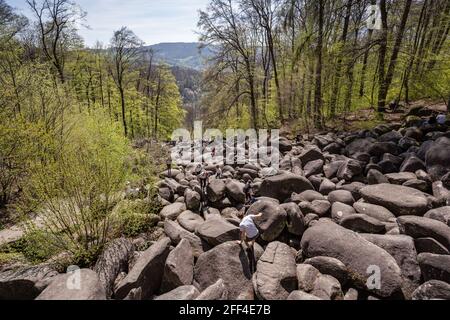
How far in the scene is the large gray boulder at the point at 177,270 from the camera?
483cm

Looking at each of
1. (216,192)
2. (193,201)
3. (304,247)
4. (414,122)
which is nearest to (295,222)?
(304,247)

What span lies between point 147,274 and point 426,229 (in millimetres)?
5415

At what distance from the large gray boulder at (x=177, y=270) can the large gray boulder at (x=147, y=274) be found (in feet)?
0.62

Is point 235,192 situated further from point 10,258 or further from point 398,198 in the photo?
point 10,258

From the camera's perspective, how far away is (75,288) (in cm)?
396

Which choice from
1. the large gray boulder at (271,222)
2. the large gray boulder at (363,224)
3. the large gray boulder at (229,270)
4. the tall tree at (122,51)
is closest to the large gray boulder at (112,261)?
the large gray boulder at (229,270)

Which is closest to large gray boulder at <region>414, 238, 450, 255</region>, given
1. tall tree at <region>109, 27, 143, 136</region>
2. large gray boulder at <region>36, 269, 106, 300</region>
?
large gray boulder at <region>36, 269, 106, 300</region>

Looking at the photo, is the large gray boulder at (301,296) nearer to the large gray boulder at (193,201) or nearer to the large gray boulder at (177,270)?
the large gray boulder at (177,270)

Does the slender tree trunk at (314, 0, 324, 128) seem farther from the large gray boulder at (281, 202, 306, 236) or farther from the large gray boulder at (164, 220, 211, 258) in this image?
the large gray boulder at (164, 220, 211, 258)

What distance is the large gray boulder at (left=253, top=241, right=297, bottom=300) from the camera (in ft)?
14.1

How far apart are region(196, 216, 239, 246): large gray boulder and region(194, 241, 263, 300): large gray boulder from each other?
447mm

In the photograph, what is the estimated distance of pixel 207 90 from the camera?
63.7 ft

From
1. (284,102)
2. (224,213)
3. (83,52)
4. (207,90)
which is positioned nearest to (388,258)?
(224,213)
